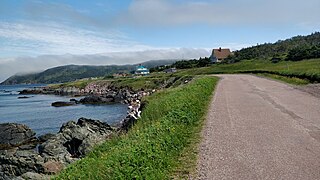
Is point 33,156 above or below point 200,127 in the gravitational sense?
below

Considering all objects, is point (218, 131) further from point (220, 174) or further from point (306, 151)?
point (220, 174)

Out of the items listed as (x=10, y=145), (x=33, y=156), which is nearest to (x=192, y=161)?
(x=33, y=156)

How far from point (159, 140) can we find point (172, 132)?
1241 millimetres

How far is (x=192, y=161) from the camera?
A: 8703 mm

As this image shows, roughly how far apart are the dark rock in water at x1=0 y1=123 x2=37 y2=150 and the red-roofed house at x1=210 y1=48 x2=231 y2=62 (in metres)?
139

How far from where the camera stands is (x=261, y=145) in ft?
32.8

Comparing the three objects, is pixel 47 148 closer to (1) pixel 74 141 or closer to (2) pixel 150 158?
(1) pixel 74 141

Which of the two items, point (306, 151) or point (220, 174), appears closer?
point (220, 174)

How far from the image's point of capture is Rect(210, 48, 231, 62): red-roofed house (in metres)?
166

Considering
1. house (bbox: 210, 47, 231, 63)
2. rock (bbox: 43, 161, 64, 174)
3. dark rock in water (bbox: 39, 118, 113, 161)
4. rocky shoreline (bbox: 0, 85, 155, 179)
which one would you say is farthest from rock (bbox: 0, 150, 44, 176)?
house (bbox: 210, 47, 231, 63)

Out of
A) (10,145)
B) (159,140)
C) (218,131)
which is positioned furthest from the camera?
(10,145)

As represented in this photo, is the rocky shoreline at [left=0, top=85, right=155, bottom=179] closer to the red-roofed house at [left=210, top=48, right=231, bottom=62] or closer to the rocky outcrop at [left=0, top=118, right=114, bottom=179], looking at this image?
the rocky outcrop at [left=0, top=118, right=114, bottom=179]

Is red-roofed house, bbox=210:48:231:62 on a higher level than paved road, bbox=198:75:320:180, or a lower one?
higher

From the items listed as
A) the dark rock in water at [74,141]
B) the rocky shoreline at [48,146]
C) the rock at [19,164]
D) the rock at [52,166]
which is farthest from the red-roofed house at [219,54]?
the rock at [52,166]
